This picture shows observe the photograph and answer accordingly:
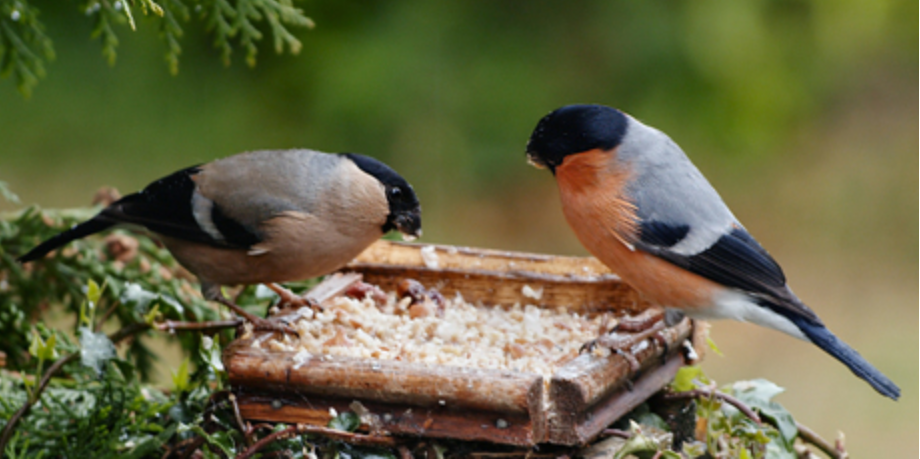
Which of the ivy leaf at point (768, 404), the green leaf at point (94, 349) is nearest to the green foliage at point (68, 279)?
the green leaf at point (94, 349)

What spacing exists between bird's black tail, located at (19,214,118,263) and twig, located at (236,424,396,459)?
0.85 metres

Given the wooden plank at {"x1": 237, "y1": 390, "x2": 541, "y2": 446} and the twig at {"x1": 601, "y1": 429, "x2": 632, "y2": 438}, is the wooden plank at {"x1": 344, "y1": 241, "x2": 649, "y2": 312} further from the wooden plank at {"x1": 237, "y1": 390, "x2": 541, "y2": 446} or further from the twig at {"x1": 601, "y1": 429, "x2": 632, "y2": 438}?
the wooden plank at {"x1": 237, "y1": 390, "x2": 541, "y2": 446}

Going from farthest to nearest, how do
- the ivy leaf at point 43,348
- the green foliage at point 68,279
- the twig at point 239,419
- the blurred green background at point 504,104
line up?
the blurred green background at point 504,104 → the green foliage at point 68,279 → the ivy leaf at point 43,348 → the twig at point 239,419

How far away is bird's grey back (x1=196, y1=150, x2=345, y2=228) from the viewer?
7.54ft

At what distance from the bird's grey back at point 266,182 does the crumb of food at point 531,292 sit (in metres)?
0.53

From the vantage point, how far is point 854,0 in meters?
4.70

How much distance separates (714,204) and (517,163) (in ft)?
8.37

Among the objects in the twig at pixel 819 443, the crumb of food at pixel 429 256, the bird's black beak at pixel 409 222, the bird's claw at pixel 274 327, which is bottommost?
the twig at pixel 819 443

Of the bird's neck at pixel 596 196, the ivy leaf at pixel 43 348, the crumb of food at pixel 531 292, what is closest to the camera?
the ivy leaf at pixel 43 348

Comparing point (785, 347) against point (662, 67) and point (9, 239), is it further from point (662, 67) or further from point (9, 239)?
point (9, 239)

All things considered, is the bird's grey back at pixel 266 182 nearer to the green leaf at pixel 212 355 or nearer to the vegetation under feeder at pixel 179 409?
the vegetation under feeder at pixel 179 409

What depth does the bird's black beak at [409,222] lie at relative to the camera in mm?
2322

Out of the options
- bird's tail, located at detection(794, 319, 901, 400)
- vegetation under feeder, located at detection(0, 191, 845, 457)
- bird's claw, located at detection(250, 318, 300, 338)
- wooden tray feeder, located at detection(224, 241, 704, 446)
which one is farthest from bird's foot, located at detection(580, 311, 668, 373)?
bird's claw, located at detection(250, 318, 300, 338)

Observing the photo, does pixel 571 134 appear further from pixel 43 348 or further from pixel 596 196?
pixel 43 348
